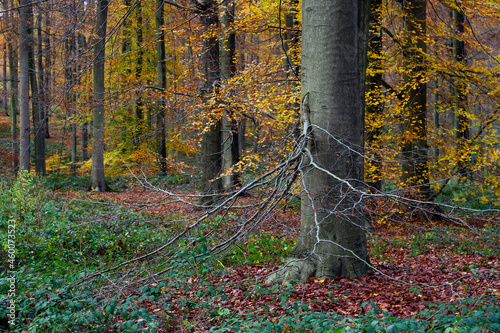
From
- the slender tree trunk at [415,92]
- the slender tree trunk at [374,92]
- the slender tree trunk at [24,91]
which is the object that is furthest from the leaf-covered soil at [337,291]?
the slender tree trunk at [24,91]

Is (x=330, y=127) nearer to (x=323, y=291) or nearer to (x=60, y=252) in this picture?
(x=323, y=291)

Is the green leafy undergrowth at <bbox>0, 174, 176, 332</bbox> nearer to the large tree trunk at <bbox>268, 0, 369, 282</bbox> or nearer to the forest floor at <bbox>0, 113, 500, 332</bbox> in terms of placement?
the forest floor at <bbox>0, 113, 500, 332</bbox>

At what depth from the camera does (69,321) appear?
11.2 feet

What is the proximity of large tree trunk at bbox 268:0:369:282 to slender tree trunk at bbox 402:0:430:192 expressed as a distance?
5.21 metres

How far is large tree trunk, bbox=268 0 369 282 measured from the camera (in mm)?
4117

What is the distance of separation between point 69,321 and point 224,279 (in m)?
2.11

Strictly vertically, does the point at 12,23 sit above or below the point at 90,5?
above

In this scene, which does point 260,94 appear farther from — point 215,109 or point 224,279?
point 224,279

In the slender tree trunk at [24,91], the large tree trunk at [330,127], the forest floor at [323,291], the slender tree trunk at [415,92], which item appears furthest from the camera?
the slender tree trunk at [24,91]

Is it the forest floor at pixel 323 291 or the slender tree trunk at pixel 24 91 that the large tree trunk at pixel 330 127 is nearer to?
the forest floor at pixel 323 291

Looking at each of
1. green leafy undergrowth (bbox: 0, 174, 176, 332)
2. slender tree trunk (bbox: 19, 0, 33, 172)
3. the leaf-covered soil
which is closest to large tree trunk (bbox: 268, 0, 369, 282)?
the leaf-covered soil

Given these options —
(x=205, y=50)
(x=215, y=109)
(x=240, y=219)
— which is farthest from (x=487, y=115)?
(x=240, y=219)

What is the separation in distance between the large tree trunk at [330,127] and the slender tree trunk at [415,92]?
5210 mm

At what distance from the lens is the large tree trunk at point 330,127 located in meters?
4.12
